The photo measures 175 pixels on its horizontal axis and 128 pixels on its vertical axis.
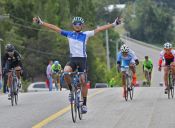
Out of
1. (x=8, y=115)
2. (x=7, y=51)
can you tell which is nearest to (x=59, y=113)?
(x=8, y=115)

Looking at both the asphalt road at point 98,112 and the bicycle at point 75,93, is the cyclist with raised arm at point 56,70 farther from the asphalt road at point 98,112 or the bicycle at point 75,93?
the bicycle at point 75,93

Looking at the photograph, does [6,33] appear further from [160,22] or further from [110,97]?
[160,22]

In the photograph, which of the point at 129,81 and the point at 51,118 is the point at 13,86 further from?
the point at 51,118

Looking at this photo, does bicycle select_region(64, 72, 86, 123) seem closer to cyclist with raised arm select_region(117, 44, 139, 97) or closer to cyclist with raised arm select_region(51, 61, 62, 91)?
cyclist with raised arm select_region(117, 44, 139, 97)

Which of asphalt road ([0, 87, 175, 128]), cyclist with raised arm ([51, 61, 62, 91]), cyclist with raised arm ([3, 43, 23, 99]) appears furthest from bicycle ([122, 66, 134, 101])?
cyclist with raised arm ([51, 61, 62, 91])

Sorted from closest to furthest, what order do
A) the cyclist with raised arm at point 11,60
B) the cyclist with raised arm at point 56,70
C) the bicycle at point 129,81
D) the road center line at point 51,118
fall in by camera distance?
the road center line at point 51,118, the cyclist with raised arm at point 11,60, the bicycle at point 129,81, the cyclist with raised arm at point 56,70

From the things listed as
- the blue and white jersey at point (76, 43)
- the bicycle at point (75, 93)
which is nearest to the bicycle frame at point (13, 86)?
the blue and white jersey at point (76, 43)

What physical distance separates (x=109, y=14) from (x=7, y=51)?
14881 centimetres

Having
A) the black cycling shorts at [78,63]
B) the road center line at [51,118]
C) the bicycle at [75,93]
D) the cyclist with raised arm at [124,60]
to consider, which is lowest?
the road center line at [51,118]

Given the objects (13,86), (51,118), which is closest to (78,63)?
(51,118)

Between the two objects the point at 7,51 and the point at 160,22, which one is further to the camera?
the point at 160,22

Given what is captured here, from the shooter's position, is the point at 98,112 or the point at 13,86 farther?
the point at 13,86

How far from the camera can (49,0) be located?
307ft

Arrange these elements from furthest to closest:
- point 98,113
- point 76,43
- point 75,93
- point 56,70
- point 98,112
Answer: point 56,70
point 98,112
point 98,113
point 76,43
point 75,93
